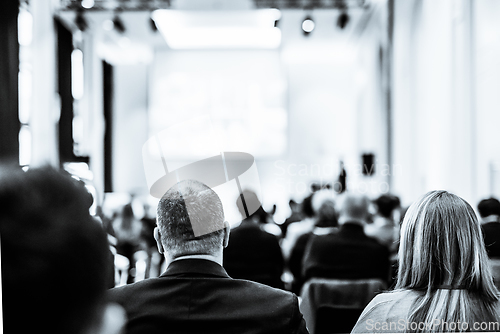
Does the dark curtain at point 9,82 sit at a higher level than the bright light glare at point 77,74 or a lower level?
lower

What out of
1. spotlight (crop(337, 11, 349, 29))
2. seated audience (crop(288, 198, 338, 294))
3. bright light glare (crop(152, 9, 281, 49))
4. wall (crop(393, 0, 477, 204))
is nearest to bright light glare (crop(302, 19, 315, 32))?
bright light glare (crop(152, 9, 281, 49))

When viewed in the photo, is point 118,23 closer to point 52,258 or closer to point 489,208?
point 489,208

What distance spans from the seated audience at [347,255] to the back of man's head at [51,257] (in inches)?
67.0

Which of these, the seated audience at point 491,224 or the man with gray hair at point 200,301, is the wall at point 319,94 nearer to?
the seated audience at point 491,224

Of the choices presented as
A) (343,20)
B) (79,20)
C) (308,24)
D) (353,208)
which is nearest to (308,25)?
(308,24)

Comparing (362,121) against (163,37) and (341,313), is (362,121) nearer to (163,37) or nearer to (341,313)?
(163,37)

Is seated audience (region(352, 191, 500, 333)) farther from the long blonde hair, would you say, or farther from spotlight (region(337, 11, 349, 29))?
spotlight (region(337, 11, 349, 29))

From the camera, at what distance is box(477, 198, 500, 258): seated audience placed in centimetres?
228

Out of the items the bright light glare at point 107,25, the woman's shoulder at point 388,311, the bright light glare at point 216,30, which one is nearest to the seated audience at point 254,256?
the woman's shoulder at point 388,311

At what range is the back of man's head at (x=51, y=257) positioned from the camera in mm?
749

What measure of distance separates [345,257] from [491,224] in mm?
862

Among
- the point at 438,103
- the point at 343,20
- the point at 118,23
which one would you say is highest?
the point at 343,20

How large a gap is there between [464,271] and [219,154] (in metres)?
1.94

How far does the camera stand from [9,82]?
10.8ft
